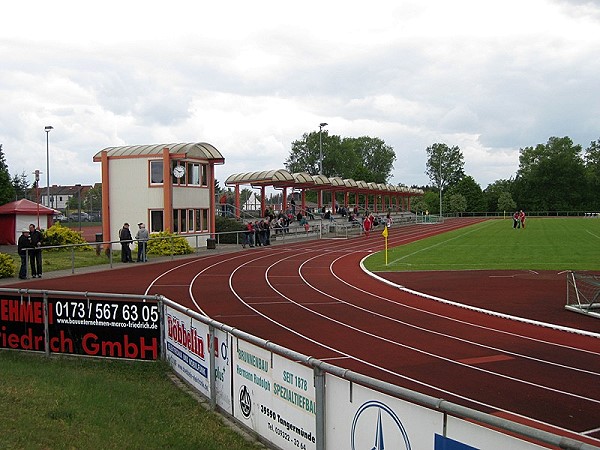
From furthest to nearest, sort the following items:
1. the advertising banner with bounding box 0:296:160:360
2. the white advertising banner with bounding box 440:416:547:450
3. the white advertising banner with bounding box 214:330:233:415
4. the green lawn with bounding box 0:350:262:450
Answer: the advertising banner with bounding box 0:296:160:360, the white advertising banner with bounding box 214:330:233:415, the green lawn with bounding box 0:350:262:450, the white advertising banner with bounding box 440:416:547:450

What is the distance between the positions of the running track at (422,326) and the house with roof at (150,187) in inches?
373

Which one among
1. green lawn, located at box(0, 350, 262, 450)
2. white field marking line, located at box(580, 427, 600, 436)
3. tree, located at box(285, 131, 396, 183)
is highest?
tree, located at box(285, 131, 396, 183)

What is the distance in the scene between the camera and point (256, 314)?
17.2 meters

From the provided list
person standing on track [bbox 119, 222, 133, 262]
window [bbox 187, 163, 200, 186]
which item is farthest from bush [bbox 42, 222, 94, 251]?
person standing on track [bbox 119, 222, 133, 262]

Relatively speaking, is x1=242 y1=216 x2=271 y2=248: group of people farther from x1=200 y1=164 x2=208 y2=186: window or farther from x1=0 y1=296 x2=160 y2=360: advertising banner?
x1=0 y1=296 x2=160 y2=360: advertising banner

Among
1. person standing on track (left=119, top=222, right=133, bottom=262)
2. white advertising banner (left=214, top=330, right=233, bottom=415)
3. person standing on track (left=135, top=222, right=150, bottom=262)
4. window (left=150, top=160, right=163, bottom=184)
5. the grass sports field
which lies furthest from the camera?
window (left=150, top=160, right=163, bottom=184)

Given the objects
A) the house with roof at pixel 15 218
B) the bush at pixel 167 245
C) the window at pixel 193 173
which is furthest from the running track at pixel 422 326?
the house with roof at pixel 15 218

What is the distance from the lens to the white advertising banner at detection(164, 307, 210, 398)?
31.3 feet

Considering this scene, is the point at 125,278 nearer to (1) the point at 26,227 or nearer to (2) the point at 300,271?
(2) the point at 300,271

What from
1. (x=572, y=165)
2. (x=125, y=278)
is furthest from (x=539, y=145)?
(x=125, y=278)

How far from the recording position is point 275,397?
7.20m

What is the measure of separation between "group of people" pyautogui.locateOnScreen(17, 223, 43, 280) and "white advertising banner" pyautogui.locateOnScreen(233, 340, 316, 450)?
18622mm

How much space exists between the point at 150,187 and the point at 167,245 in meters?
5.27

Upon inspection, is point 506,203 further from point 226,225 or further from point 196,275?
point 196,275
